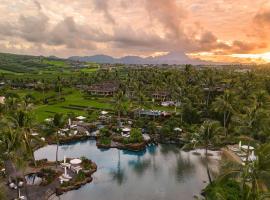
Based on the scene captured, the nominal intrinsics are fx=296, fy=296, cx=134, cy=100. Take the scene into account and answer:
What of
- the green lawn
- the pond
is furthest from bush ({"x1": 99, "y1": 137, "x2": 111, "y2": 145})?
the green lawn

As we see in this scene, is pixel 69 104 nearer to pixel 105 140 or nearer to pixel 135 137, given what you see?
pixel 105 140

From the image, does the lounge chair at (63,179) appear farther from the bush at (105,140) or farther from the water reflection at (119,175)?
the bush at (105,140)

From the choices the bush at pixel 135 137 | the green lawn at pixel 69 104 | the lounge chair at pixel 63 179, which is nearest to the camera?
the lounge chair at pixel 63 179

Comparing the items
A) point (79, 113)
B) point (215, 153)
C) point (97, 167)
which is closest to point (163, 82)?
point (79, 113)

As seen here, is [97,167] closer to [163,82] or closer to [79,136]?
[79,136]

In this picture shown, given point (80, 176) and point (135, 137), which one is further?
point (135, 137)

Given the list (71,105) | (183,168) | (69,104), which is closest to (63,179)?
(183,168)

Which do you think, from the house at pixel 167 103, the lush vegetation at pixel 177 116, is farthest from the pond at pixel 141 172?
the house at pixel 167 103

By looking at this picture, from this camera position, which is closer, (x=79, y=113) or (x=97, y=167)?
(x=97, y=167)
